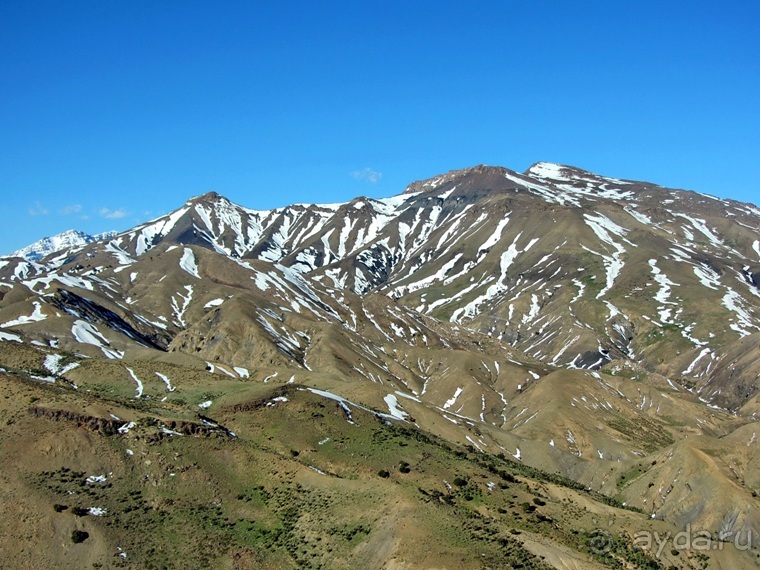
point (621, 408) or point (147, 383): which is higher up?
point (621, 408)

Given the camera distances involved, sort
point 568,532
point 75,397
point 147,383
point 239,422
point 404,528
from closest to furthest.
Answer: point 404,528, point 568,532, point 75,397, point 239,422, point 147,383

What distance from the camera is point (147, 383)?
357 feet

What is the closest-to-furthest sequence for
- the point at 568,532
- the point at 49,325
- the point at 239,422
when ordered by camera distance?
the point at 568,532, the point at 239,422, the point at 49,325

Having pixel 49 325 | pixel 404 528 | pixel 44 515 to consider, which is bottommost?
pixel 44 515

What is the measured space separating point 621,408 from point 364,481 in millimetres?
137206

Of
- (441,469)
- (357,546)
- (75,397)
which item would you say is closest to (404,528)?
(357,546)

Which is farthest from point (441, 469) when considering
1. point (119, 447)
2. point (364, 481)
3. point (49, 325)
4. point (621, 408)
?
point (49, 325)

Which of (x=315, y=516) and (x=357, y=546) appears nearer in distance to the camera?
(x=357, y=546)

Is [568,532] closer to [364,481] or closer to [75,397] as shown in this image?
[364,481]

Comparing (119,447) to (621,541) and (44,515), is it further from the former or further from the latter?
(621,541)

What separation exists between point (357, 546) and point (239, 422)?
32750 mm

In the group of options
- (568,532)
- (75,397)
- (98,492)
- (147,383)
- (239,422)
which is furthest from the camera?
(147,383)

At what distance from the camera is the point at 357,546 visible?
6475 cm

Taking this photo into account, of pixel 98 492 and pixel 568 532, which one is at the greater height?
pixel 568 532
